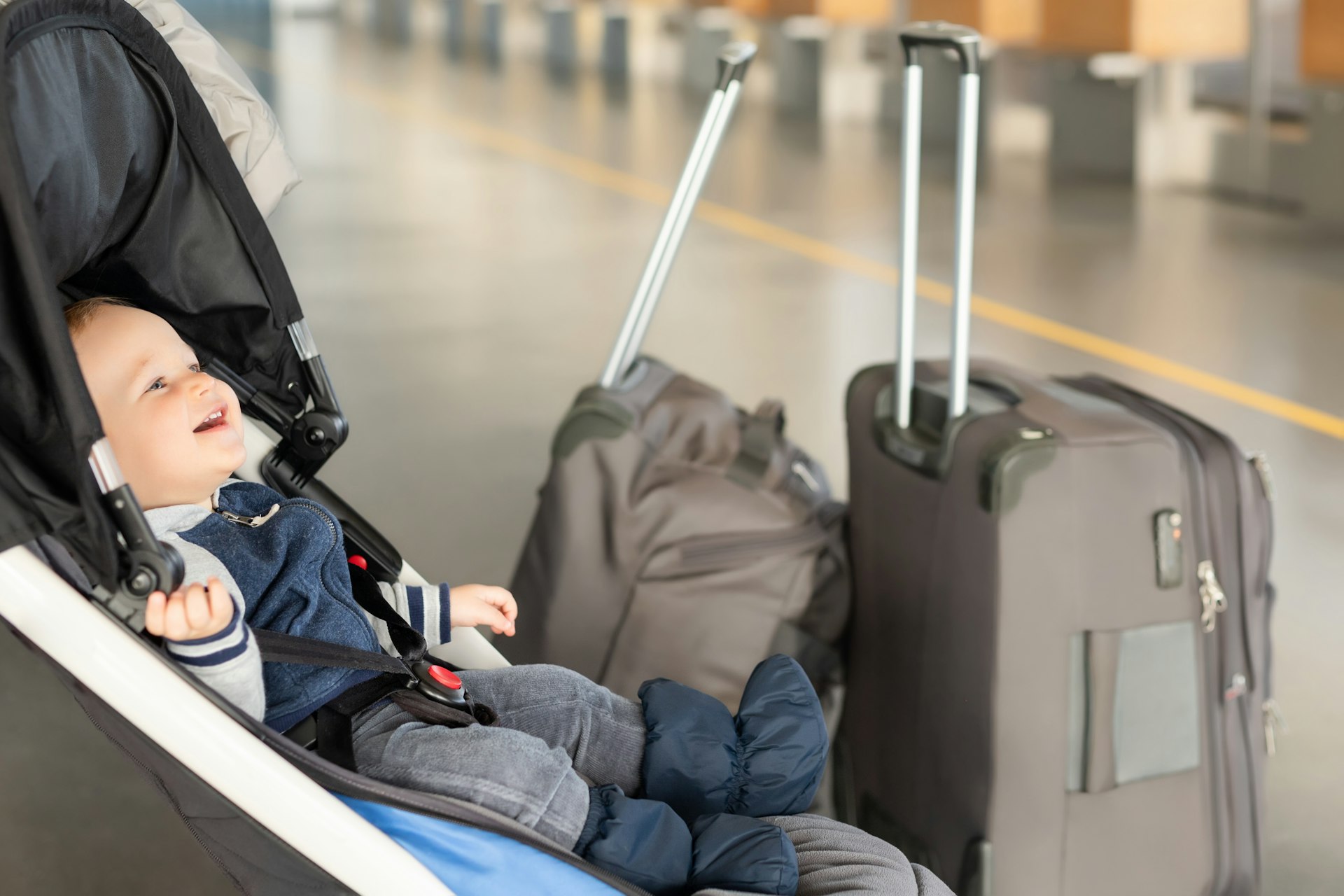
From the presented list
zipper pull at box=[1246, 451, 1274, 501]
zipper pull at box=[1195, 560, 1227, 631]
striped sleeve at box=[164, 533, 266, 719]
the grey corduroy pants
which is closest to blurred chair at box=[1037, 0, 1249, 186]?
zipper pull at box=[1246, 451, 1274, 501]

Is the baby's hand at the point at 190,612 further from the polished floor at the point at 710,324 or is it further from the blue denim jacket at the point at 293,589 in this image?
the polished floor at the point at 710,324

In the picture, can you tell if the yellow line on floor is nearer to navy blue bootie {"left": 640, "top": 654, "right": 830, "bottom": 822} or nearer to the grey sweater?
navy blue bootie {"left": 640, "top": 654, "right": 830, "bottom": 822}

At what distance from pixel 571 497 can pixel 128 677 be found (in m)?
0.90

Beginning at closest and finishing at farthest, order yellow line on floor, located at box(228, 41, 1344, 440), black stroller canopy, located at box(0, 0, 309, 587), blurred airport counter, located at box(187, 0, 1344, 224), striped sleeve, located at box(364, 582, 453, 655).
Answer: black stroller canopy, located at box(0, 0, 309, 587)
striped sleeve, located at box(364, 582, 453, 655)
yellow line on floor, located at box(228, 41, 1344, 440)
blurred airport counter, located at box(187, 0, 1344, 224)

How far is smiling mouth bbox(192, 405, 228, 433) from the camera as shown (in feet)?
4.59

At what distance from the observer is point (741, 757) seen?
1.37 meters

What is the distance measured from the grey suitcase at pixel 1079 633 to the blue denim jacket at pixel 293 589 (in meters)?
0.70

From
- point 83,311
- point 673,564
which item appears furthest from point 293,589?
point 673,564

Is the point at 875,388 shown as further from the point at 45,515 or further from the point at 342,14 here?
the point at 342,14

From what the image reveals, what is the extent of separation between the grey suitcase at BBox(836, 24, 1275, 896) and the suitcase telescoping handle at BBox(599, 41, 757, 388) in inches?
12.9

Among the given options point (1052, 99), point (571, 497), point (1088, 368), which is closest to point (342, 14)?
point (1052, 99)

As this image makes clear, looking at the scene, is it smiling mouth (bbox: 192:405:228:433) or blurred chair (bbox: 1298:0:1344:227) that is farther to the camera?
blurred chair (bbox: 1298:0:1344:227)

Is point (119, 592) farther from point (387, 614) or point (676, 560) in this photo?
point (676, 560)

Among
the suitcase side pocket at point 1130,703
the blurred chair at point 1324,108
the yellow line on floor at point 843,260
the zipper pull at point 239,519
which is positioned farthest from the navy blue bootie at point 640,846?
the blurred chair at point 1324,108
